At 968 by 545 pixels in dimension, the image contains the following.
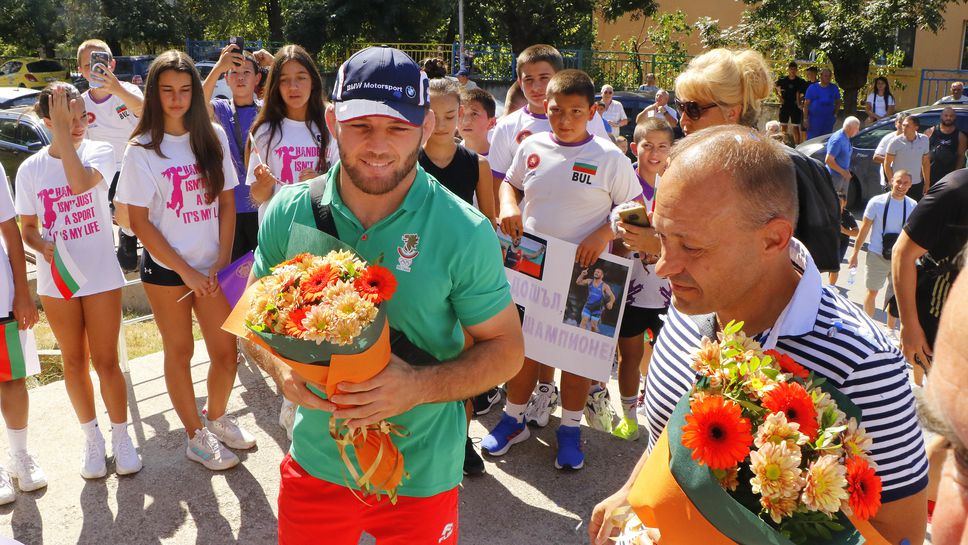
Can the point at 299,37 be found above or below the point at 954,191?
above

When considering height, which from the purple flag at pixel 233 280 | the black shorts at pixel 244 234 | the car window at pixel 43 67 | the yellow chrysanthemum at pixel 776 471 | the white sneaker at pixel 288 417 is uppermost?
the car window at pixel 43 67

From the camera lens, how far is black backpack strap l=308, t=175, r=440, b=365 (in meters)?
2.41

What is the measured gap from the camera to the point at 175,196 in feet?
14.4

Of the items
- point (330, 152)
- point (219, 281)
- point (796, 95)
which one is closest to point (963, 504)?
point (219, 281)

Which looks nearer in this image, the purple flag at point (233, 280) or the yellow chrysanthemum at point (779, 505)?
the yellow chrysanthemum at point (779, 505)

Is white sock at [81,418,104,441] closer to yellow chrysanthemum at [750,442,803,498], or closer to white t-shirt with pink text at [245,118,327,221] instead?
white t-shirt with pink text at [245,118,327,221]

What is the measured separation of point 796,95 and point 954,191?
18.1 metres

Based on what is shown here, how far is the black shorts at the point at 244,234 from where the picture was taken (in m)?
5.14

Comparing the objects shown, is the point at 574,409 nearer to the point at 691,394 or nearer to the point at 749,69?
the point at 749,69

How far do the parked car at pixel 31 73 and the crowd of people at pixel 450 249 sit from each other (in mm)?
26780

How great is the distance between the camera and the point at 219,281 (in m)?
4.51

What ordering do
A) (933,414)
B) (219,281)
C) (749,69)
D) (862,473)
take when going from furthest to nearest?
(219,281)
(749,69)
(862,473)
(933,414)

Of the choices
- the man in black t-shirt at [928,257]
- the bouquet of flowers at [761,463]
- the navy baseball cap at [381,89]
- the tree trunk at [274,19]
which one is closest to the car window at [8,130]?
the navy baseball cap at [381,89]

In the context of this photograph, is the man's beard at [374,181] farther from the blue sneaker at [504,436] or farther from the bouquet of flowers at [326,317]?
the blue sneaker at [504,436]
